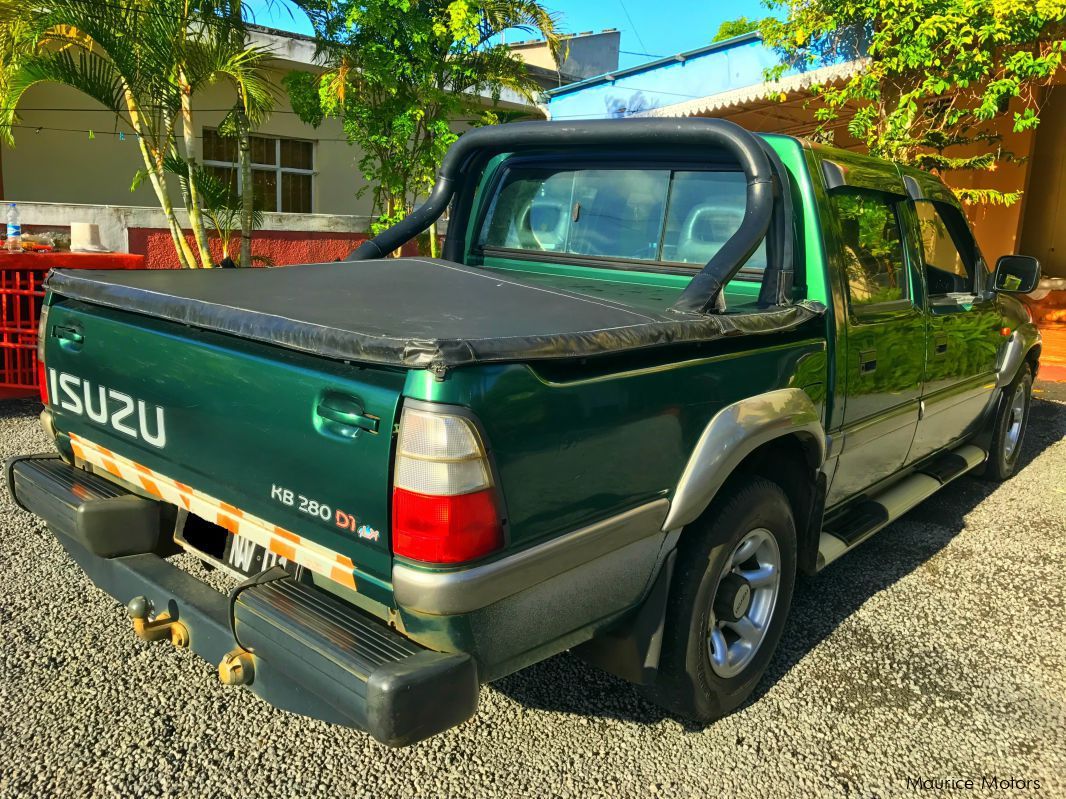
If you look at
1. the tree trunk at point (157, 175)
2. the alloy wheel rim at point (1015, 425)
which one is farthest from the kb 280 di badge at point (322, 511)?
the tree trunk at point (157, 175)

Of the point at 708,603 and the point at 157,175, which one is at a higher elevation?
the point at 157,175

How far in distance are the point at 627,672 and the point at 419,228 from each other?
230cm

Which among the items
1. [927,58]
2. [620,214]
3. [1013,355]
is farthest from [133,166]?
[1013,355]

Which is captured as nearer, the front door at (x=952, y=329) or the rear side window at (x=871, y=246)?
the rear side window at (x=871, y=246)

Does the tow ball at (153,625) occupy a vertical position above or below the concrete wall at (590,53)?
below

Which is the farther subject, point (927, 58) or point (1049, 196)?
point (1049, 196)

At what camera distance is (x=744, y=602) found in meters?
2.79

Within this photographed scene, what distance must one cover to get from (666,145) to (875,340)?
1.16 m

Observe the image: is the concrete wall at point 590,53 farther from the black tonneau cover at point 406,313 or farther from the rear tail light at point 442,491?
the rear tail light at point 442,491

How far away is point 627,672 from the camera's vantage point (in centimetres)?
246

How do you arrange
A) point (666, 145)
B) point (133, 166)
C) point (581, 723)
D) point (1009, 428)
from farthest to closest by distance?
point (133, 166) < point (1009, 428) < point (666, 145) < point (581, 723)

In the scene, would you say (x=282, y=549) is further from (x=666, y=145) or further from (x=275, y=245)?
(x=275, y=245)

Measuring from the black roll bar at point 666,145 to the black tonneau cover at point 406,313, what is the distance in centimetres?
18

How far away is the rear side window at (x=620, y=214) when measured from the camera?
10.8ft
